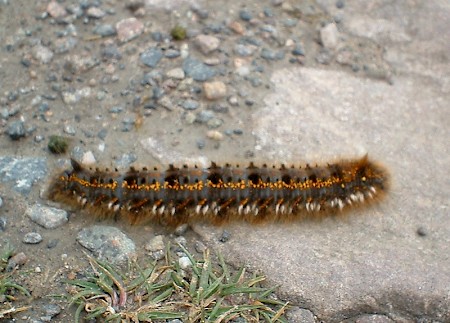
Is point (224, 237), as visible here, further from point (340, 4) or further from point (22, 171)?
point (340, 4)

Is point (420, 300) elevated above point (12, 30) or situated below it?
below

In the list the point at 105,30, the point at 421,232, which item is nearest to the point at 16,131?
the point at 105,30

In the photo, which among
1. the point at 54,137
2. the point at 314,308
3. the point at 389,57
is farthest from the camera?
the point at 389,57

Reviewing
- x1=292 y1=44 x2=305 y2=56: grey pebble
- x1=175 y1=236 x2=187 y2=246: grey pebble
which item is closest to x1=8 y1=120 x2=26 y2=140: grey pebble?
x1=175 y1=236 x2=187 y2=246: grey pebble

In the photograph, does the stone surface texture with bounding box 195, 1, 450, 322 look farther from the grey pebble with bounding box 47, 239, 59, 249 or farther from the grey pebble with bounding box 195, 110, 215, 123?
the grey pebble with bounding box 47, 239, 59, 249

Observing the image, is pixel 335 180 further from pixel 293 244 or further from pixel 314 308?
pixel 314 308

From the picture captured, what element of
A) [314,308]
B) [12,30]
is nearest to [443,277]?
[314,308]
